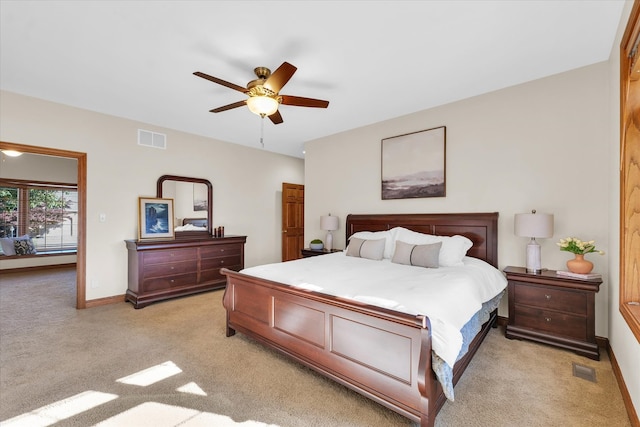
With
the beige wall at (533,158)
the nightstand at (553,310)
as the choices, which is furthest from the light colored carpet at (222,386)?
the beige wall at (533,158)

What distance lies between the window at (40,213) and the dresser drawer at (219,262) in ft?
17.9

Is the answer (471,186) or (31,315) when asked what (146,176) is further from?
(471,186)

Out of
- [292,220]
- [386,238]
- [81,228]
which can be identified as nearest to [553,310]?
[386,238]

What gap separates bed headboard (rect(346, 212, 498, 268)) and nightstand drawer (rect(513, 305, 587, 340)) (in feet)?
2.07

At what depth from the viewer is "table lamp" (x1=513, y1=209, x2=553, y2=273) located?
2.80 meters

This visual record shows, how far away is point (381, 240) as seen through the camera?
3.71 meters

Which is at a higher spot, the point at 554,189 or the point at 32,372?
the point at 554,189

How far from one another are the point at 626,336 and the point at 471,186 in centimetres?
203

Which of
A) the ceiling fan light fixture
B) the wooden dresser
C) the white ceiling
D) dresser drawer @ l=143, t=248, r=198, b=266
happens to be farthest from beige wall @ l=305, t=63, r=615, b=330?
dresser drawer @ l=143, t=248, r=198, b=266

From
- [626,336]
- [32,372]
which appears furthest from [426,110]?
[32,372]

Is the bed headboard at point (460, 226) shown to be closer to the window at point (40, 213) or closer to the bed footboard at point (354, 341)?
the bed footboard at point (354, 341)

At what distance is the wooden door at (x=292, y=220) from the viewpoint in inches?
251

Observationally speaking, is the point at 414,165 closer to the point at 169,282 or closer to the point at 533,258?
the point at 533,258

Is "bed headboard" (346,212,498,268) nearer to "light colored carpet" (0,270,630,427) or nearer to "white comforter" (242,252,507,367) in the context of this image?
"white comforter" (242,252,507,367)
